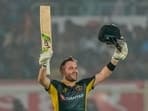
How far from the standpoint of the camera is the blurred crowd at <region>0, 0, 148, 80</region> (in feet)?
38.2

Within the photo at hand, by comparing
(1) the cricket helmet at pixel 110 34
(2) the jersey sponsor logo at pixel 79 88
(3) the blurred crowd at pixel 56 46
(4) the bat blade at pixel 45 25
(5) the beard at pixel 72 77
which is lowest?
(3) the blurred crowd at pixel 56 46

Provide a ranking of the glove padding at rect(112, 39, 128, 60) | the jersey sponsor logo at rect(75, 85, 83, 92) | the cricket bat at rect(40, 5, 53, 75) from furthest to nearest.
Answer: the glove padding at rect(112, 39, 128, 60) < the jersey sponsor logo at rect(75, 85, 83, 92) < the cricket bat at rect(40, 5, 53, 75)

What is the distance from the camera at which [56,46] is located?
11.9 m

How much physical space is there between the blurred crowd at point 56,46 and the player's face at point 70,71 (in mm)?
4876

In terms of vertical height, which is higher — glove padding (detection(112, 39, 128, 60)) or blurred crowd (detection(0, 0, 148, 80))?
glove padding (detection(112, 39, 128, 60))

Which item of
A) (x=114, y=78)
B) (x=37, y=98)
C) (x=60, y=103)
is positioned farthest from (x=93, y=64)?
(x=60, y=103)

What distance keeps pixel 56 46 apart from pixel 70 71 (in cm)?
550

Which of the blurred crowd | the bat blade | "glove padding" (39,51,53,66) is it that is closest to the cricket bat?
the bat blade

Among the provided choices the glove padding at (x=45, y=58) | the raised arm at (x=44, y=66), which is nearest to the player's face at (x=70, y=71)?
the raised arm at (x=44, y=66)

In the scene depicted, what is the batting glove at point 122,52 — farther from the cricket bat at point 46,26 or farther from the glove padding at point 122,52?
the cricket bat at point 46,26

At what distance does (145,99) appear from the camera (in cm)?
1108

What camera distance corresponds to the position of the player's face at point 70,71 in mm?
6410

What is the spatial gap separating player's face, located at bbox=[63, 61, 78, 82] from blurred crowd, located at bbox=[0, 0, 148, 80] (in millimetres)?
4876

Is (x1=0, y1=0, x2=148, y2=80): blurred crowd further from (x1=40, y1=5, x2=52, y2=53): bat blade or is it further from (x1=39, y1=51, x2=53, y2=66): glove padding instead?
(x1=39, y1=51, x2=53, y2=66): glove padding
